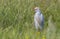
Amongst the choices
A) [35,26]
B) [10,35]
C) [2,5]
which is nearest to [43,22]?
[35,26]

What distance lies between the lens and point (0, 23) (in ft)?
22.5

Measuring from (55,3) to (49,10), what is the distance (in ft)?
1.34

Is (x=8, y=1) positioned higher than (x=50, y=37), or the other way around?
(x=8, y=1)

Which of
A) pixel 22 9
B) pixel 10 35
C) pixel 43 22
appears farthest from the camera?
pixel 22 9

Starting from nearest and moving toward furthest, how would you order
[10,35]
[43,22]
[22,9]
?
1. [10,35]
2. [43,22]
3. [22,9]

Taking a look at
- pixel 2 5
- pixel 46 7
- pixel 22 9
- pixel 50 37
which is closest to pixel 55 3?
pixel 46 7

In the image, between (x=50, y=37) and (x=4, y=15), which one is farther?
(x=4, y=15)

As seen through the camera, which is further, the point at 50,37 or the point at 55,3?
the point at 55,3

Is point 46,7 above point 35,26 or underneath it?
above

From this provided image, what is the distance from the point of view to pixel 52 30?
4043mm

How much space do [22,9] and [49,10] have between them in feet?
2.46

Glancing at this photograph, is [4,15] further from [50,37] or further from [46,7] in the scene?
[50,37]

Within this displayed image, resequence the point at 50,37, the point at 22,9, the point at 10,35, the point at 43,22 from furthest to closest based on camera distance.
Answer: the point at 22,9 → the point at 43,22 → the point at 10,35 → the point at 50,37

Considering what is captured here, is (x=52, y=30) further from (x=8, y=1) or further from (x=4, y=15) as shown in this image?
(x=8, y=1)
